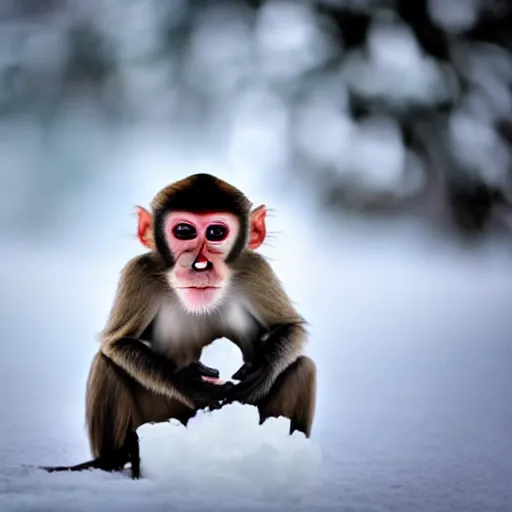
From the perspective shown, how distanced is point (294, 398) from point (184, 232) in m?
0.60

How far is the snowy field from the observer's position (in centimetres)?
249

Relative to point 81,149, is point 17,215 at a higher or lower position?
lower

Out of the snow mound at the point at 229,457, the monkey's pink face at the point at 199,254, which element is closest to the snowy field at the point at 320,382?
the snow mound at the point at 229,457

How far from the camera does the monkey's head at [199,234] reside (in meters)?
2.55

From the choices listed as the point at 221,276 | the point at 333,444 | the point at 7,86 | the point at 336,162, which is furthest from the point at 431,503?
the point at 7,86

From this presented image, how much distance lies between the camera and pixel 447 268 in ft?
9.19

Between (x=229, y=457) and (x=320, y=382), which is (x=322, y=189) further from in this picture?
(x=229, y=457)

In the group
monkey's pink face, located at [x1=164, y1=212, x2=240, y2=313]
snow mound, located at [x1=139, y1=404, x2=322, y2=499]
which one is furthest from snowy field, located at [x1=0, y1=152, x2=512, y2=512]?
monkey's pink face, located at [x1=164, y1=212, x2=240, y2=313]

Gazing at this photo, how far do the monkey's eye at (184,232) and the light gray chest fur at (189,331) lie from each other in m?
0.19

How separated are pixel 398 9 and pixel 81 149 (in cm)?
115

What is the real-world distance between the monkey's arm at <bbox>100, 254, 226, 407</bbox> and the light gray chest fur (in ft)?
0.09

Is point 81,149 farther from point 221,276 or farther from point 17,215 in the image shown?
point 221,276

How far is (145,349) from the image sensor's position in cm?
253

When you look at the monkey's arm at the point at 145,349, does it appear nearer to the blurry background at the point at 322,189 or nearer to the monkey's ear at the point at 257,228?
the blurry background at the point at 322,189
